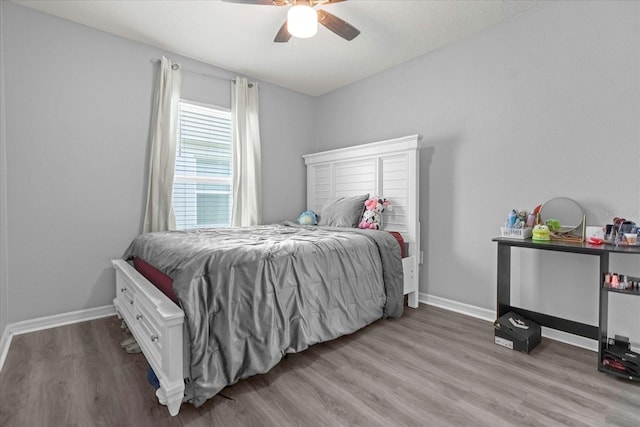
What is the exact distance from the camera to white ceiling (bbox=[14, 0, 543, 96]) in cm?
244

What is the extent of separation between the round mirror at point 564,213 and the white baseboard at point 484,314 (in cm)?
79

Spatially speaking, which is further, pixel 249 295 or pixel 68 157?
pixel 68 157

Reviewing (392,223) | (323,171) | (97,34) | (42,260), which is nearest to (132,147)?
(97,34)

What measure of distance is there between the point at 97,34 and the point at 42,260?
205 cm

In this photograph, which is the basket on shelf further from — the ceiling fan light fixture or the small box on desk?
the ceiling fan light fixture

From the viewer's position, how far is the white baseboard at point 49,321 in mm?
2260

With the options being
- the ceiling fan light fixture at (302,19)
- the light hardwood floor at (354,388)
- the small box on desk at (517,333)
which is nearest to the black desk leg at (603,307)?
the light hardwood floor at (354,388)

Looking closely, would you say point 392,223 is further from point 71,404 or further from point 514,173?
point 71,404

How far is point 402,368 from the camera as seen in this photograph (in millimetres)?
1928

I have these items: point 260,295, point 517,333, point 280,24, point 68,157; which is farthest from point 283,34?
point 517,333

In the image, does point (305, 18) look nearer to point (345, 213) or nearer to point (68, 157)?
point (345, 213)

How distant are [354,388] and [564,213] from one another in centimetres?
199

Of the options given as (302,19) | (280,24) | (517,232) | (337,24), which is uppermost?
(280,24)

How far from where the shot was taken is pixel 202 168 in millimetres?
3492
